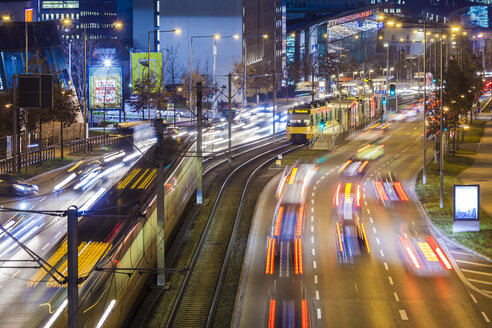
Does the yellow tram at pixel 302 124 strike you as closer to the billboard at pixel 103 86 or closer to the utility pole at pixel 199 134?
the billboard at pixel 103 86

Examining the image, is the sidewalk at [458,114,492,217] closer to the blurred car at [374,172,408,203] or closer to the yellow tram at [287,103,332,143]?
the blurred car at [374,172,408,203]

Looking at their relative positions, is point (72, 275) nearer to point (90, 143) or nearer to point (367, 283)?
point (367, 283)

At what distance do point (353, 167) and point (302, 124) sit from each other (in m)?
11.8

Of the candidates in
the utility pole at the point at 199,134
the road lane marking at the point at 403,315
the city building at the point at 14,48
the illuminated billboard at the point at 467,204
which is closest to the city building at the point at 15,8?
the city building at the point at 14,48

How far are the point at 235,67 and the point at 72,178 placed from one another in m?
86.0

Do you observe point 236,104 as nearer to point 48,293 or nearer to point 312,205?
point 312,205

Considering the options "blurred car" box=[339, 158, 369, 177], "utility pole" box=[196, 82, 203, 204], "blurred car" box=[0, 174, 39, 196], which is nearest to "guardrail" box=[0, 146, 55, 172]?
"blurred car" box=[0, 174, 39, 196]

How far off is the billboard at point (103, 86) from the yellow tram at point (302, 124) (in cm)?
1805

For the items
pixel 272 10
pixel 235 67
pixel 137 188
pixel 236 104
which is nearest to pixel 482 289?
pixel 137 188

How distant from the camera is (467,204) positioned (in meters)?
36.3

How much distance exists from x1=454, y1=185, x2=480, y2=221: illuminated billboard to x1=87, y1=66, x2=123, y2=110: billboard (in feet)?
98.2

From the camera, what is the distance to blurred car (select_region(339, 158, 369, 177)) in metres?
53.3

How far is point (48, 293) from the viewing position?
18.5 m

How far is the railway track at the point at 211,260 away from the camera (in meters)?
26.5
